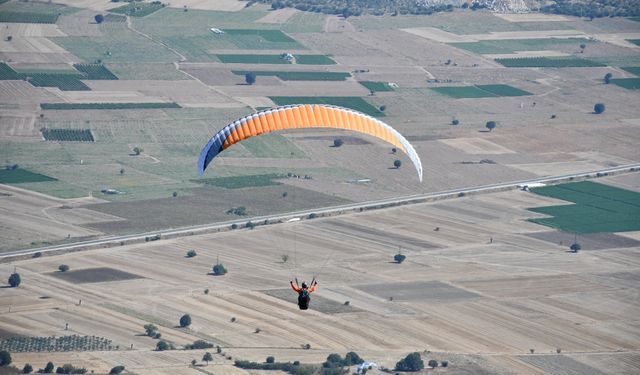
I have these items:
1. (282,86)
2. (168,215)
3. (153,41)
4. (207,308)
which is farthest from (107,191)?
(153,41)

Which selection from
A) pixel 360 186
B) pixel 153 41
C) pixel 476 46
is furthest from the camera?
pixel 476 46

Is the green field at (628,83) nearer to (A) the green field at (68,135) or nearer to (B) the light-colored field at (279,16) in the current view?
(B) the light-colored field at (279,16)

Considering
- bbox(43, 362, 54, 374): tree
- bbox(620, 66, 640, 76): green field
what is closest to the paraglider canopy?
bbox(43, 362, 54, 374): tree

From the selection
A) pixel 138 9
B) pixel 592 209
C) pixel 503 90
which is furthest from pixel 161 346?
pixel 138 9

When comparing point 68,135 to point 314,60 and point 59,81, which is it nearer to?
point 59,81

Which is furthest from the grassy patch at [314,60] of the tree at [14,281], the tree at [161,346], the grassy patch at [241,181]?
the tree at [161,346]

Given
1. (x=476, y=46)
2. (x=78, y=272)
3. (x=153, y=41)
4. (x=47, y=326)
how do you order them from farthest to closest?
(x=476, y=46) < (x=153, y=41) < (x=78, y=272) < (x=47, y=326)

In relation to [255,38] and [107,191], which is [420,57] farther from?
[107,191]
